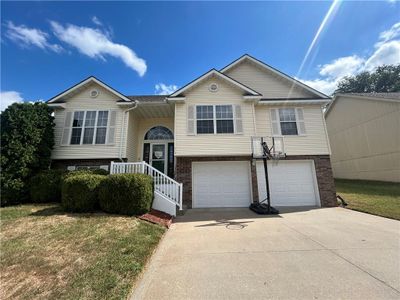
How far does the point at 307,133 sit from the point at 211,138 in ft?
18.2

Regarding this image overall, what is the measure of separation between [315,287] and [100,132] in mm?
11199

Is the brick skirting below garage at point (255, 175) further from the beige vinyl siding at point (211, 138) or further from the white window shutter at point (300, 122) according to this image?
the white window shutter at point (300, 122)

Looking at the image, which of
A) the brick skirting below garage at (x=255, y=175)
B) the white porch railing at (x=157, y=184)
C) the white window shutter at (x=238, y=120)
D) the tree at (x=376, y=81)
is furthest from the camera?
the tree at (x=376, y=81)

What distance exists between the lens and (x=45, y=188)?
862 centimetres

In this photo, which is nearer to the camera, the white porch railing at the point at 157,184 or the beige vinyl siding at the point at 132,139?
the white porch railing at the point at 157,184

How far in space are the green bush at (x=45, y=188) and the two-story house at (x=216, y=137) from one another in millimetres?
1985

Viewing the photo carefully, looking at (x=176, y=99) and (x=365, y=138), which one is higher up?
(x=176, y=99)

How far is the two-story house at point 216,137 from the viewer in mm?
10484

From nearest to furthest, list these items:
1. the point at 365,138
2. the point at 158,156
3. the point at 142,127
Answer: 1. the point at 158,156
2. the point at 142,127
3. the point at 365,138

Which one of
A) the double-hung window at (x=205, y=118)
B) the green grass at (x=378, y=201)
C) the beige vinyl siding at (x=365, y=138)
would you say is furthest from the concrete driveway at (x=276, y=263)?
the beige vinyl siding at (x=365, y=138)

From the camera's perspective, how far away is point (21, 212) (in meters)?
7.05

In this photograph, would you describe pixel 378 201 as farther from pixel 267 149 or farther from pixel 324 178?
pixel 267 149

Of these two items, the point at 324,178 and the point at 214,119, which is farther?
the point at 324,178

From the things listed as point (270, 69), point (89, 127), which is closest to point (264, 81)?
point (270, 69)
